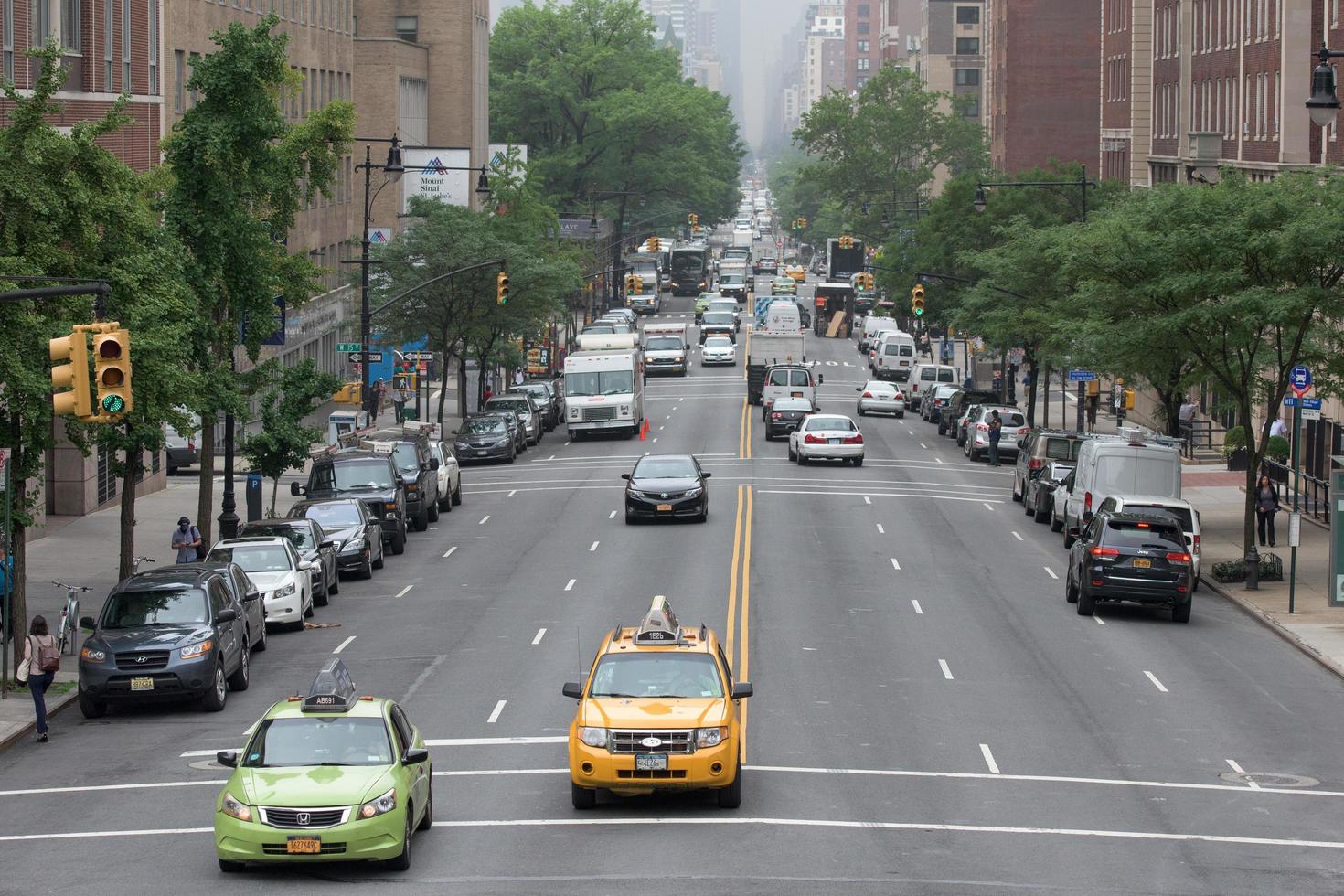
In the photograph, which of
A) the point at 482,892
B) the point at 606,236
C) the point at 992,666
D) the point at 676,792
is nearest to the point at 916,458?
the point at 992,666

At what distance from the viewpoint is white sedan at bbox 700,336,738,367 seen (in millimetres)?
99062

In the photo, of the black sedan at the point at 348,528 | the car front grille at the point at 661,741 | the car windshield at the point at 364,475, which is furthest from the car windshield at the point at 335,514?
the car front grille at the point at 661,741

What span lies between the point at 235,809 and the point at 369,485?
84.0 ft

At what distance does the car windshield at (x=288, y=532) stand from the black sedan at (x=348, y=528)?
172 cm

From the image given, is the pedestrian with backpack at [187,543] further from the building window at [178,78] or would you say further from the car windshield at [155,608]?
the building window at [178,78]

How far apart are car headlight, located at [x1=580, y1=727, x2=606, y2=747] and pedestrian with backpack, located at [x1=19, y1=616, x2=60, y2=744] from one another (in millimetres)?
8170

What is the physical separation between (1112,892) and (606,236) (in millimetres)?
130419

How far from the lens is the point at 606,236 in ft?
474

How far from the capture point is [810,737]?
2266 centimetres

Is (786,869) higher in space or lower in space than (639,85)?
lower

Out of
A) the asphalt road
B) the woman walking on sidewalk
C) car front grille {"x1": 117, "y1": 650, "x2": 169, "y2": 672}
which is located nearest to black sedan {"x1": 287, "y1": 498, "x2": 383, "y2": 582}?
the asphalt road

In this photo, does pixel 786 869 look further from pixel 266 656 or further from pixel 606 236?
pixel 606 236

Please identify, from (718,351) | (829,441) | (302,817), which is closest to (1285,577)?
(829,441)

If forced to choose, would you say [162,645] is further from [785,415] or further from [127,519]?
[785,415]
